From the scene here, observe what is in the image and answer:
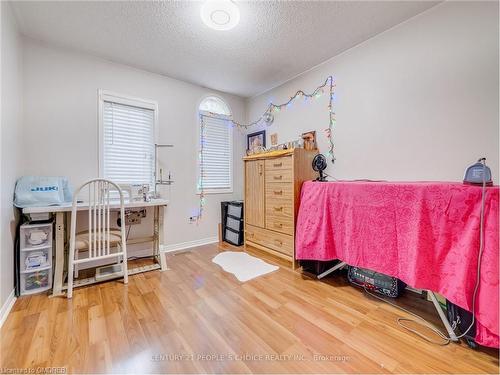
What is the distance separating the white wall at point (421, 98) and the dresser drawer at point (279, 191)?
2.02 feet

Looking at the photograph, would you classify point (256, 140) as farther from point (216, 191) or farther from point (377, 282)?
point (377, 282)

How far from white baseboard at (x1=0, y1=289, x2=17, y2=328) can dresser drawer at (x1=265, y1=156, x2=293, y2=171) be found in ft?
8.51

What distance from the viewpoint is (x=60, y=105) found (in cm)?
243

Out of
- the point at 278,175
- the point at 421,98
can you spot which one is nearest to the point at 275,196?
the point at 278,175

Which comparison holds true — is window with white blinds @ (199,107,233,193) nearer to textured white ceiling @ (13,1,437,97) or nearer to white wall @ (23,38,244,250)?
white wall @ (23,38,244,250)

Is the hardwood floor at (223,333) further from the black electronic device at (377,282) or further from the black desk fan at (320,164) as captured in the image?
the black desk fan at (320,164)

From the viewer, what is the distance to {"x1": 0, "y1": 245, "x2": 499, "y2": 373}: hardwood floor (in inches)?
47.6

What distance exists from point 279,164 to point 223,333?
177cm

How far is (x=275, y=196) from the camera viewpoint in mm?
2688

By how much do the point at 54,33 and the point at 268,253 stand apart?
3.30 metres

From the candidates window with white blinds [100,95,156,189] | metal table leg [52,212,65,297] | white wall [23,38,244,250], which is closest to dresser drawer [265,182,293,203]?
white wall [23,38,244,250]

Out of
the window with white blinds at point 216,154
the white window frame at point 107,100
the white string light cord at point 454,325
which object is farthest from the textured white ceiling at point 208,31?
the white string light cord at point 454,325

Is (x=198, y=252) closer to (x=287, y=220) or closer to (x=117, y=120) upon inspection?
(x=287, y=220)

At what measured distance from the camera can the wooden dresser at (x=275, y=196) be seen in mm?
2463
